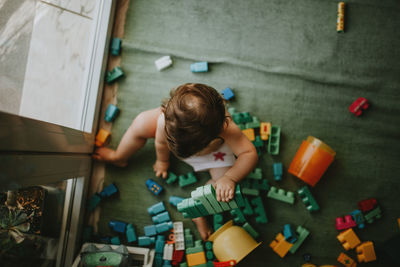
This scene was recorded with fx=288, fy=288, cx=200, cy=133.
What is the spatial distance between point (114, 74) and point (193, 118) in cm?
55

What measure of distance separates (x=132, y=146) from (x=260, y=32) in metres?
0.69

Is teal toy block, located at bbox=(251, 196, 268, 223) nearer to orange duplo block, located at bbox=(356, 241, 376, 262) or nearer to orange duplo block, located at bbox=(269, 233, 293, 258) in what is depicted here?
orange duplo block, located at bbox=(269, 233, 293, 258)

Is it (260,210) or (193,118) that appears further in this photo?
(260,210)

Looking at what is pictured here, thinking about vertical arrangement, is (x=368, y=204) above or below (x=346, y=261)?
above

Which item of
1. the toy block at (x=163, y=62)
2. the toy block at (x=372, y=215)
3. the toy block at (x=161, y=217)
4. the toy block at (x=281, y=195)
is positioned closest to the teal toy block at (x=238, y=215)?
the toy block at (x=281, y=195)

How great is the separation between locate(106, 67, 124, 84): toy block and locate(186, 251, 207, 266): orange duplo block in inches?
28.4

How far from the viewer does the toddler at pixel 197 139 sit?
727mm

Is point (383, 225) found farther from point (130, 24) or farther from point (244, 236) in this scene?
point (130, 24)

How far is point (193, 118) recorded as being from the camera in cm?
71

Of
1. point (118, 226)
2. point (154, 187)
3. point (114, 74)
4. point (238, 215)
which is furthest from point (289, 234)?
point (114, 74)

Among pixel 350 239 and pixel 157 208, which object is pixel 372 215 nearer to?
pixel 350 239

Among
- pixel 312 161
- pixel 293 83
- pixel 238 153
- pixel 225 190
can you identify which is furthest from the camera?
pixel 293 83

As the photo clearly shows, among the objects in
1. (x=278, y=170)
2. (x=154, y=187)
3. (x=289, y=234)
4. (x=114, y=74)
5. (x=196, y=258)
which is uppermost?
(x=114, y=74)

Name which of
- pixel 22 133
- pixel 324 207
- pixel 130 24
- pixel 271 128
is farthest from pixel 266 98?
pixel 22 133
